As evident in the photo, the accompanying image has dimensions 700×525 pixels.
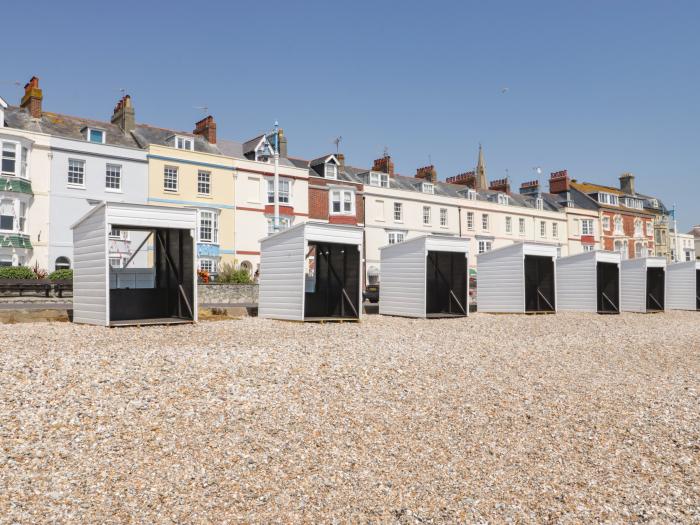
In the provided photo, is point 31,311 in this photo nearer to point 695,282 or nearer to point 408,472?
point 408,472

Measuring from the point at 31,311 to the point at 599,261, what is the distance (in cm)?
2459

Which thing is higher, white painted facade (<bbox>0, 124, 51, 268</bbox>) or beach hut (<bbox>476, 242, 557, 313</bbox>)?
white painted facade (<bbox>0, 124, 51, 268</bbox>)

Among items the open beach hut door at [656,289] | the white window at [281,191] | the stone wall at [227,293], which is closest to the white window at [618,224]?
the open beach hut door at [656,289]

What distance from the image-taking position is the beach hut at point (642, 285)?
3203cm

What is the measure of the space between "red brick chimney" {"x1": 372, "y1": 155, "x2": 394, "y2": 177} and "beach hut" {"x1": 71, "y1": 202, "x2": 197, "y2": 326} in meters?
31.7

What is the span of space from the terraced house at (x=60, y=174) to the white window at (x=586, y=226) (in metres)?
43.6

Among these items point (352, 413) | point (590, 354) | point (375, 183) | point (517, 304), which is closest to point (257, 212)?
point (375, 183)

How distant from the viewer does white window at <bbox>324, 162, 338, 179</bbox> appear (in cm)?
4231

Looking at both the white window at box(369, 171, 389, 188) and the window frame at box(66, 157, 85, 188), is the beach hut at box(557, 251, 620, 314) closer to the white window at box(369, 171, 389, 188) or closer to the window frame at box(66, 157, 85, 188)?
the white window at box(369, 171, 389, 188)

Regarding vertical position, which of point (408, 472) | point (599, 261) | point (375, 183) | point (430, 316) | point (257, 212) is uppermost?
point (375, 183)

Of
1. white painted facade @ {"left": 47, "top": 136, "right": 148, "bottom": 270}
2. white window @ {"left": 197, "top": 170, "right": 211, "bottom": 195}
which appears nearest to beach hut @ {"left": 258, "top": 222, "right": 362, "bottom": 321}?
white painted facade @ {"left": 47, "top": 136, "right": 148, "bottom": 270}

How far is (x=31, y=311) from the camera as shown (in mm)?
16344

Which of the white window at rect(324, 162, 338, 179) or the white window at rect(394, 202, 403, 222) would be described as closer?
the white window at rect(324, 162, 338, 179)

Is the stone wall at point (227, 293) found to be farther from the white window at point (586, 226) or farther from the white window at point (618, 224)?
the white window at point (618, 224)
